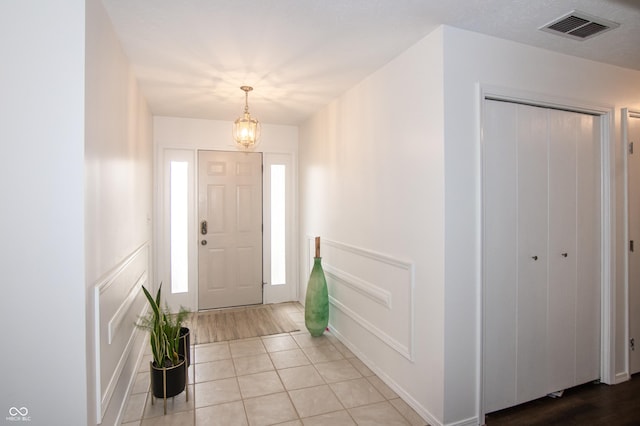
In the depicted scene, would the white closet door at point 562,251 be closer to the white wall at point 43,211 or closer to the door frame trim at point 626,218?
the door frame trim at point 626,218

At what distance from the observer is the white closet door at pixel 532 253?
2.26 m

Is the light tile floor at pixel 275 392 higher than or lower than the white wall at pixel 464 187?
lower

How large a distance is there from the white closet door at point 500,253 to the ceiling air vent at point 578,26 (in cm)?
47

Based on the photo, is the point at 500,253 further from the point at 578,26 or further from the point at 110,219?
the point at 110,219

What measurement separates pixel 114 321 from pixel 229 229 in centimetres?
258

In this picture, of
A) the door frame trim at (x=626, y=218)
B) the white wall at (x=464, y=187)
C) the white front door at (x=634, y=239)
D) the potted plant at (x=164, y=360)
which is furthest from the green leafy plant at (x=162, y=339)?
the white front door at (x=634, y=239)

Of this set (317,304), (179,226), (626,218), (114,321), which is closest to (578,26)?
(626,218)

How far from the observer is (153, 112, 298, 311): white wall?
13.5 feet

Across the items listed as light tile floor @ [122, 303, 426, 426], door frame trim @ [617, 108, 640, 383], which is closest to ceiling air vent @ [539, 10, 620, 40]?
door frame trim @ [617, 108, 640, 383]

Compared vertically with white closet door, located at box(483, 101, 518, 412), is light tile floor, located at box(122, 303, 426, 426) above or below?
below

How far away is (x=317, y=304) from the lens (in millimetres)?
3414

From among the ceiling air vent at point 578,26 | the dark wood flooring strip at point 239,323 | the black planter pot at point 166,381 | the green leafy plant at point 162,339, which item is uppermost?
the ceiling air vent at point 578,26

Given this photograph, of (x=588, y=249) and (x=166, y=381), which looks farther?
(x=588, y=249)

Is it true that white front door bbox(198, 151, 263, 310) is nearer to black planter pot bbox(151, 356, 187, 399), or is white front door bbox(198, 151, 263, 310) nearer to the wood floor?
black planter pot bbox(151, 356, 187, 399)
